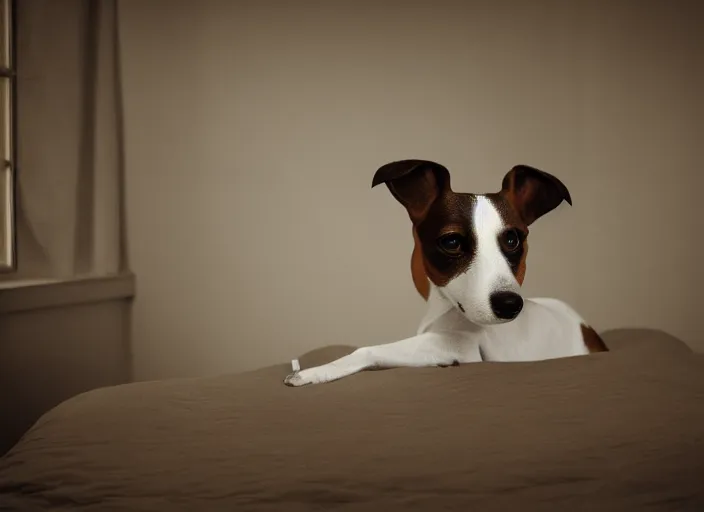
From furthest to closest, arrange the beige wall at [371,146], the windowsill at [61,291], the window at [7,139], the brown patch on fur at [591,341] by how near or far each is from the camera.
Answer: the beige wall at [371,146] < the window at [7,139] < the windowsill at [61,291] < the brown patch on fur at [591,341]

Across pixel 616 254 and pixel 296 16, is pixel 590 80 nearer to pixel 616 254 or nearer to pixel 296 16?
pixel 616 254

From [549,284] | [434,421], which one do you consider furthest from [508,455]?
[549,284]

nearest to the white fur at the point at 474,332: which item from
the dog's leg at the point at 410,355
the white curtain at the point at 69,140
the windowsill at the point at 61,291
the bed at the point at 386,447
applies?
the dog's leg at the point at 410,355

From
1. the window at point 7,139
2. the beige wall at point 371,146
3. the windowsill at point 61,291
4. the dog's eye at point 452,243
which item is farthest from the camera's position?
the beige wall at point 371,146

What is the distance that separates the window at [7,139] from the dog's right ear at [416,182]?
0.81 meters

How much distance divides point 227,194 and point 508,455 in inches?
47.0

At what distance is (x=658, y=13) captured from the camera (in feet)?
5.44

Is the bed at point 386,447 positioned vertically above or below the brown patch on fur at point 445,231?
below

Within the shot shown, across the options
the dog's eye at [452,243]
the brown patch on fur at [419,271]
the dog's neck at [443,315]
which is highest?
the dog's eye at [452,243]

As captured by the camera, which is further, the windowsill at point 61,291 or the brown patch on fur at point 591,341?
the windowsill at point 61,291

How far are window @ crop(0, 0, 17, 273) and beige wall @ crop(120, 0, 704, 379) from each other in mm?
305

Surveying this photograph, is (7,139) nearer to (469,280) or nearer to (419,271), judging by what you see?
(419,271)

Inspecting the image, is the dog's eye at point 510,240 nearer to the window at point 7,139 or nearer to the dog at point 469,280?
the dog at point 469,280

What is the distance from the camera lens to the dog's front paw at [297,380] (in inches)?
39.5
